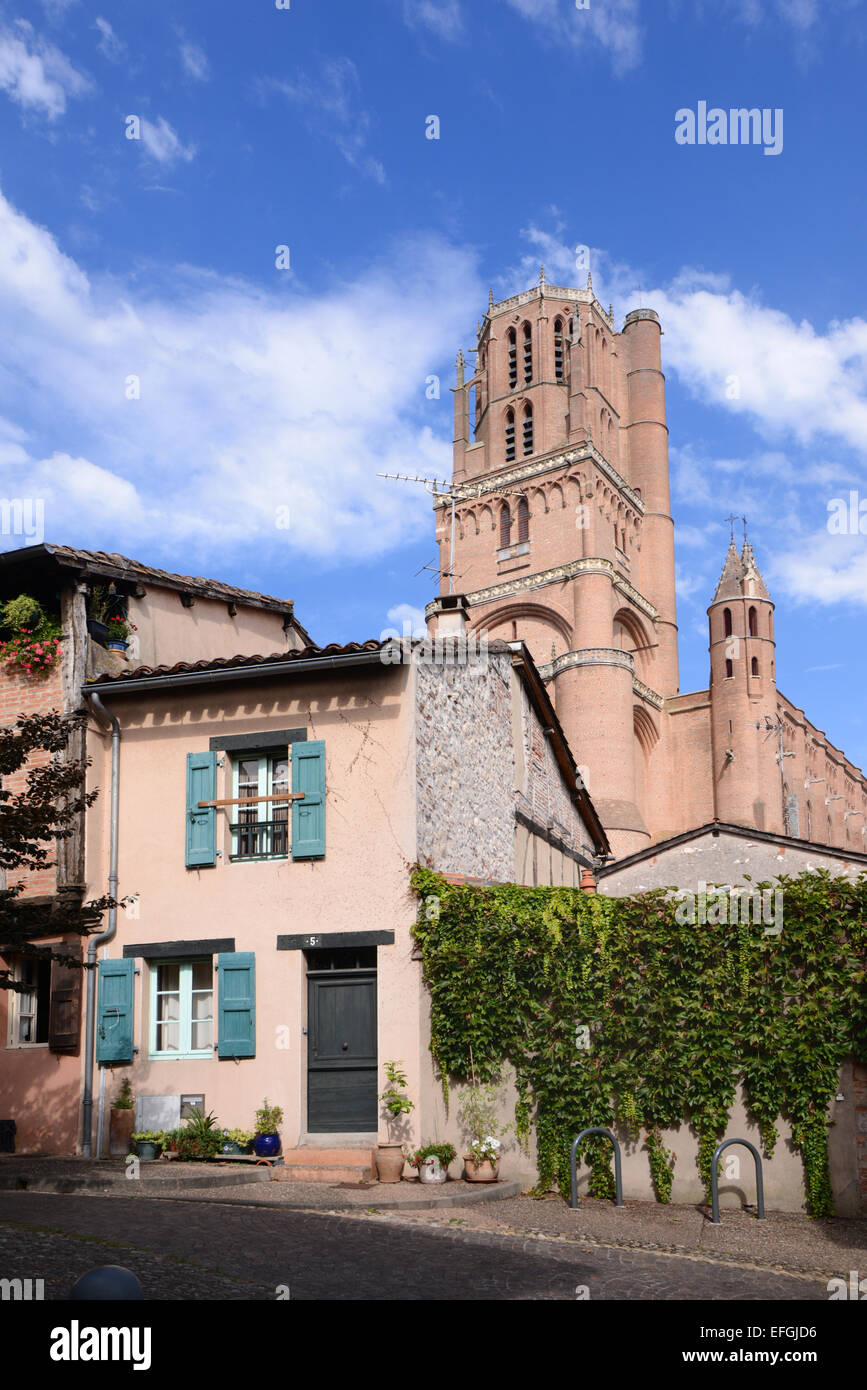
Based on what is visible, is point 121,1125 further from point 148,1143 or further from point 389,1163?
point 389,1163

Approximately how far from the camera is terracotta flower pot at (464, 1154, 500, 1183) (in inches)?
503

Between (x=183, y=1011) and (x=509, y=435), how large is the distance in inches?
1882

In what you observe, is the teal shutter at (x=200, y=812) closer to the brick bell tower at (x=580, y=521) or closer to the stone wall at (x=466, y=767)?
the stone wall at (x=466, y=767)

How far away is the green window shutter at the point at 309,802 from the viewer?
14430 mm

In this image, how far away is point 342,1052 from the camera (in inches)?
551

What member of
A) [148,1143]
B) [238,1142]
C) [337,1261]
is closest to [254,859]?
[238,1142]

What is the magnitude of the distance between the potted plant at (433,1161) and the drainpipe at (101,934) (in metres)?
4.11

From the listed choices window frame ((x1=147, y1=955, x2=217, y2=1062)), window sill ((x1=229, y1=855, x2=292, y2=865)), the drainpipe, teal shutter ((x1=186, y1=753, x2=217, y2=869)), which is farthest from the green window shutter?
the drainpipe

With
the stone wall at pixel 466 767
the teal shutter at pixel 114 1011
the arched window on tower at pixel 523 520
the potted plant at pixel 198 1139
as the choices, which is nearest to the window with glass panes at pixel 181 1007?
the teal shutter at pixel 114 1011

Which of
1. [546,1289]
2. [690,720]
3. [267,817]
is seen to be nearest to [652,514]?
[690,720]

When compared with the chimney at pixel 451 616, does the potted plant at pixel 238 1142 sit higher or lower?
lower

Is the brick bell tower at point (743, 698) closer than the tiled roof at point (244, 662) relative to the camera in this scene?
No
